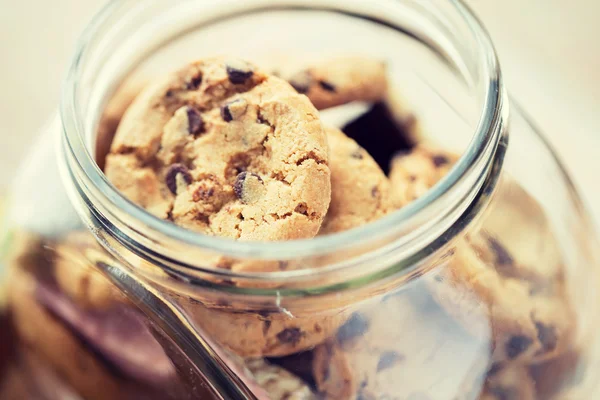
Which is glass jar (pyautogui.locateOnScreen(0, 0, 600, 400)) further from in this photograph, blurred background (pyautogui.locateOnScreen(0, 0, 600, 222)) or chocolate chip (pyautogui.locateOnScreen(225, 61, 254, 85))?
blurred background (pyautogui.locateOnScreen(0, 0, 600, 222))

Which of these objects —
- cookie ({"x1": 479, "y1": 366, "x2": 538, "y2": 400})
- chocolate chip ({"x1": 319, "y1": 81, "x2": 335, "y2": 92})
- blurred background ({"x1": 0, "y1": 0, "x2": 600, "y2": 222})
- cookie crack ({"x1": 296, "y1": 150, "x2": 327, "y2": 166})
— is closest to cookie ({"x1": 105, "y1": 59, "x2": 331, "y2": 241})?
cookie crack ({"x1": 296, "y1": 150, "x2": 327, "y2": 166})

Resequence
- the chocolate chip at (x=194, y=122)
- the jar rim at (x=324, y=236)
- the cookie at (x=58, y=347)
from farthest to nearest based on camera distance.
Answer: the cookie at (x=58, y=347)
the chocolate chip at (x=194, y=122)
the jar rim at (x=324, y=236)

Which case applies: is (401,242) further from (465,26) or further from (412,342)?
(465,26)

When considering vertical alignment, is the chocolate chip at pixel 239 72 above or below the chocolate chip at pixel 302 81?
above

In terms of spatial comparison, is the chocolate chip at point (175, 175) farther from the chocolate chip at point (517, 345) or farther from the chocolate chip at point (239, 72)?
the chocolate chip at point (517, 345)

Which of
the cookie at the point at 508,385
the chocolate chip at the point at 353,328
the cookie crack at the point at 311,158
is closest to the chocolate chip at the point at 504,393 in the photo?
the cookie at the point at 508,385

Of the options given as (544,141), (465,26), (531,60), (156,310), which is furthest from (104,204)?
(531,60)

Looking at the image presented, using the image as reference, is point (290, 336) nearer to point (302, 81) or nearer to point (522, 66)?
point (302, 81)
